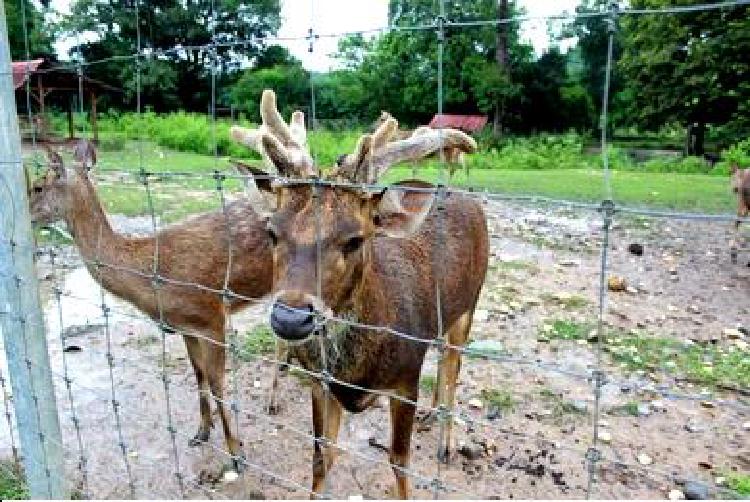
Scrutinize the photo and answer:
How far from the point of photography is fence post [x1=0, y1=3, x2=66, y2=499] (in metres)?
3.14

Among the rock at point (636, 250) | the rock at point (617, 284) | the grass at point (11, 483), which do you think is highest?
the rock at point (636, 250)

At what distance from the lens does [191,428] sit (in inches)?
183

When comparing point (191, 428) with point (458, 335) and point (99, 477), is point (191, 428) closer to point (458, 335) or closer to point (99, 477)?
point (99, 477)

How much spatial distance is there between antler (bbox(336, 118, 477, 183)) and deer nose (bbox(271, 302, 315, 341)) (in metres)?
0.58

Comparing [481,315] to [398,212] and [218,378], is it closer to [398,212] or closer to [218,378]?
[218,378]

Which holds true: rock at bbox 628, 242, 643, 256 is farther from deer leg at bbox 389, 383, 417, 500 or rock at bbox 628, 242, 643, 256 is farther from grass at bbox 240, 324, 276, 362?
deer leg at bbox 389, 383, 417, 500

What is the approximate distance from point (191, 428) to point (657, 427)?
2.78 metres

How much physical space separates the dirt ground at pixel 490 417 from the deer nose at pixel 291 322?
58 cm

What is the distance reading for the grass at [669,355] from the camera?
17.4 feet

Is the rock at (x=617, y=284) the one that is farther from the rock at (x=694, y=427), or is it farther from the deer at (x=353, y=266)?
the deer at (x=353, y=266)

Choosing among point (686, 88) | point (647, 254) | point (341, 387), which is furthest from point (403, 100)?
point (341, 387)

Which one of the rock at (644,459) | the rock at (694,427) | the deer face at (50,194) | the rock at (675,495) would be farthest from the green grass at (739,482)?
the deer face at (50,194)

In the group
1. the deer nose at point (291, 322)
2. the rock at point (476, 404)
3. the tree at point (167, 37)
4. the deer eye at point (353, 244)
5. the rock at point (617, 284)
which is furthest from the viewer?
the tree at point (167, 37)

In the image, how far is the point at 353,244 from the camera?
9.07ft
